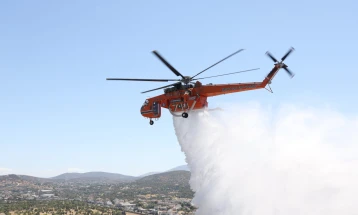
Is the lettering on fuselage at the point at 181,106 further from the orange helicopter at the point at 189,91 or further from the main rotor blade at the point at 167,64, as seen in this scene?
the main rotor blade at the point at 167,64

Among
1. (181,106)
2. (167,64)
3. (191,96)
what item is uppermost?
(167,64)

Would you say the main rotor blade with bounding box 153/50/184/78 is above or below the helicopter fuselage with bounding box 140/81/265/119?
above

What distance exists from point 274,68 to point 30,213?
5608 inches

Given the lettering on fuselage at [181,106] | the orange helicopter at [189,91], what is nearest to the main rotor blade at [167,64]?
the orange helicopter at [189,91]

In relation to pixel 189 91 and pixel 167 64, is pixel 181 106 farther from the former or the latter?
pixel 167 64

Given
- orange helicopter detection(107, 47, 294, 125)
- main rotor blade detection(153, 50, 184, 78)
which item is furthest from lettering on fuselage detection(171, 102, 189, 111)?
main rotor blade detection(153, 50, 184, 78)

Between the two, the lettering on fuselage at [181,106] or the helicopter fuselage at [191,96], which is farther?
the lettering on fuselage at [181,106]

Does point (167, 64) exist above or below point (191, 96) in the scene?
above

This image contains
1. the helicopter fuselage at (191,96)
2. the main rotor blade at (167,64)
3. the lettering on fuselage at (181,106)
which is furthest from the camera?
the lettering on fuselage at (181,106)

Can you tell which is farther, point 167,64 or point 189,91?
point 189,91

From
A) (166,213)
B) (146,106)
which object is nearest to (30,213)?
(166,213)

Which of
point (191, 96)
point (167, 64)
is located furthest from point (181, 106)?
point (167, 64)

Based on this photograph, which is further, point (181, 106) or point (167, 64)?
point (181, 106)

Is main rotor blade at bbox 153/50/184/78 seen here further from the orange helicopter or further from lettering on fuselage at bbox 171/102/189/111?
lettering on fuselage at bbox 171/102/189/111
